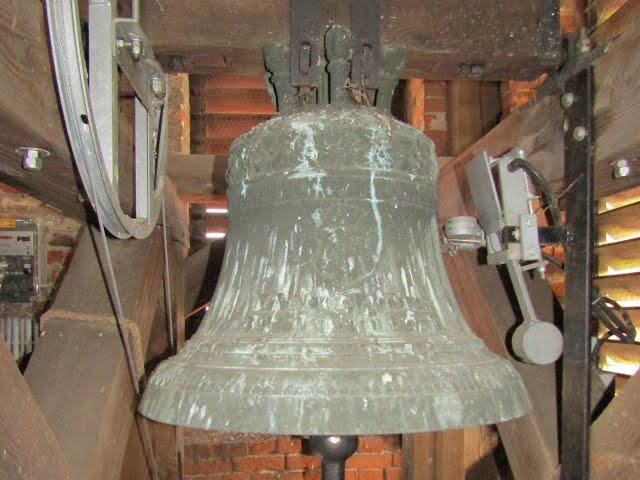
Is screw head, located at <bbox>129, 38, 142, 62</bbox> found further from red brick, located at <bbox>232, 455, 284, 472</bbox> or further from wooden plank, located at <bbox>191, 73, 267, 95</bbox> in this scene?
wooden plank, located at <bbox>191, 73, 267, 95</bbox>

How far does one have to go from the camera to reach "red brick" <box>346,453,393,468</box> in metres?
2.73

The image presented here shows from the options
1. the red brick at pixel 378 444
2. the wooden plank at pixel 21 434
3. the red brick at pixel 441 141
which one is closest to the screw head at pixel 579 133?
the wooden plank at pixel 21 434

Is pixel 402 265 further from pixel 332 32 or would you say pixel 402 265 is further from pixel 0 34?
pixel 0 34

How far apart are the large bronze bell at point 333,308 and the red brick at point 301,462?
6.48 feet

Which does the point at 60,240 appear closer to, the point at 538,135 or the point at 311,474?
the point at 311,474

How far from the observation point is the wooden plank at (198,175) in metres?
1.90

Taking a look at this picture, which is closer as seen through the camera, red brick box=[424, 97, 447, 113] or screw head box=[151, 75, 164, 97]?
screw head box=[151, 75, 164, 97]

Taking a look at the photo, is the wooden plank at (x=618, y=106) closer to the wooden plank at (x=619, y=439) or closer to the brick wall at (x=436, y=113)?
the wooden plank at (x=619, y=439)

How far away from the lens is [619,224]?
1.93 metres

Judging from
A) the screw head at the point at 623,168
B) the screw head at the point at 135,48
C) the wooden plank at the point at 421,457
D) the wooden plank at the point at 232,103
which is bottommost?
the wooden plank at the point at 421,457

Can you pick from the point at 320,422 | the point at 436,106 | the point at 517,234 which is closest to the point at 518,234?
the point at 517,234

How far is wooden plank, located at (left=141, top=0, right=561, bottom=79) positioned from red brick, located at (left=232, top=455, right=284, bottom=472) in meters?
2.04

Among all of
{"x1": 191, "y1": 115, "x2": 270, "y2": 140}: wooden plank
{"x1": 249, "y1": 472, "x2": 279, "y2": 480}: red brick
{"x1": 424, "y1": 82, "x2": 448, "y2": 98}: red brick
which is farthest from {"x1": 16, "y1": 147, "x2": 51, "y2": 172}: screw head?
{"x1": 191, "y1": 115, "x2": 270, "y2": 140}: wooden plank

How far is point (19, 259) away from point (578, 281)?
225 cm
